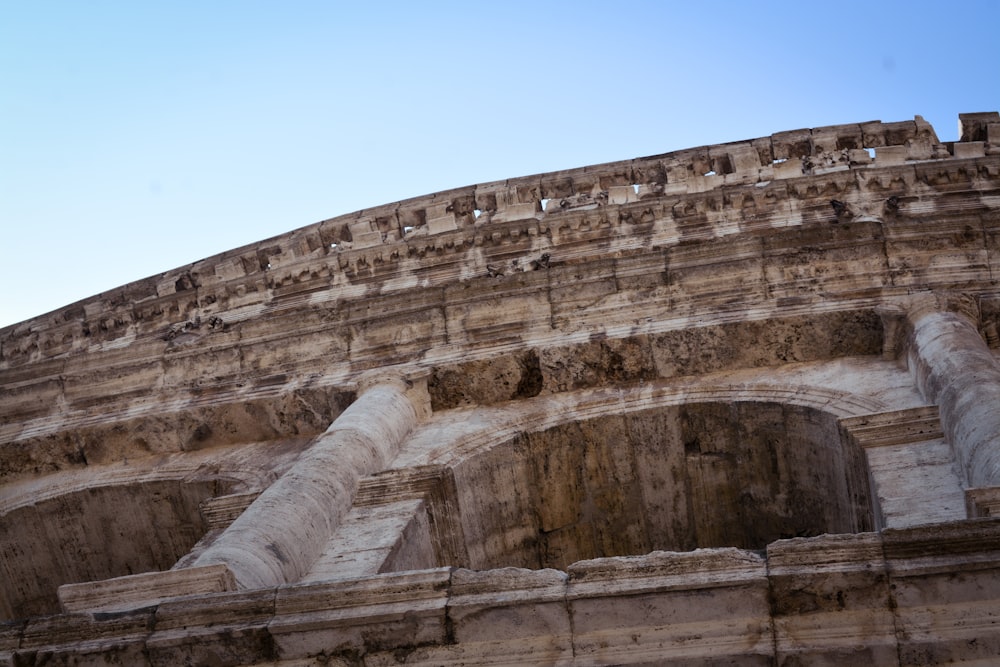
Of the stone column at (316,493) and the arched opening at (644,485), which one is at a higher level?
the stone column at (316,493)

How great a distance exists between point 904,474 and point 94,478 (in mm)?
8222

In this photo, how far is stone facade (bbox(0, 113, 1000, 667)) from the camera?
192 inches

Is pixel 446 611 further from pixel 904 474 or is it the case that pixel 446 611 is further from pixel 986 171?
pixel 986 171

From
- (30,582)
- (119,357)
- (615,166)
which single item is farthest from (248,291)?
(615,166)

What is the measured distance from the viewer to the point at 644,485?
937 centimetres

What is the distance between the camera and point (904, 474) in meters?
7.43

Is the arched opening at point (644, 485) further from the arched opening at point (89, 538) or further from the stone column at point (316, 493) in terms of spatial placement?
the arched opening at point (89, 538)

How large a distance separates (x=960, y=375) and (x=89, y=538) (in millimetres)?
8756

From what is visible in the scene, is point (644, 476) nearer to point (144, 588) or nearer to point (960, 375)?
point (960, 375)

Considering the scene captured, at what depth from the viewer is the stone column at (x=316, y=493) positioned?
680cm

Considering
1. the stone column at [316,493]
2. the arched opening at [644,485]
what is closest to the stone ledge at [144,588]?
the stone column at [316,493]

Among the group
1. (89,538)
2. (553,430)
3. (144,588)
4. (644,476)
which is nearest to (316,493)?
(144,588)

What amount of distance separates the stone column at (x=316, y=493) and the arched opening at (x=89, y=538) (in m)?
2.51

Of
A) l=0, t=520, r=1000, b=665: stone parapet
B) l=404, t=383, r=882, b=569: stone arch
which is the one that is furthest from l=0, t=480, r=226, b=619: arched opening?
l=0, t=520, r=1000, b=665: stone parapet
